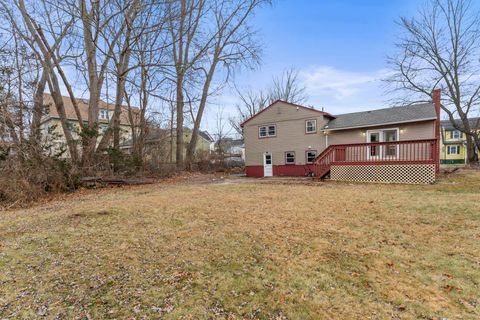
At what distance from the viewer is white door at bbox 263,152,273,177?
18312mm

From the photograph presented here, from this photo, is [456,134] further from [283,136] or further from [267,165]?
[267,165]

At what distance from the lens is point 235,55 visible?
18.7 m

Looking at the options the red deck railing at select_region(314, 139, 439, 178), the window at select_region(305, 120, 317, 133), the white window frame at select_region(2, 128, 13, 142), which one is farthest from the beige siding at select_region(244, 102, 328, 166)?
the white window frame at select_region(2, 128, 13, 142)

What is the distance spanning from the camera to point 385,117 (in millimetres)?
14453

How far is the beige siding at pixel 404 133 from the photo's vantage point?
42.7ft

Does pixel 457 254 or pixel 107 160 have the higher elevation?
pixel 107 160

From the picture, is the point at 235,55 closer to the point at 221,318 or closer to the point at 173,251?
the point at 173,251

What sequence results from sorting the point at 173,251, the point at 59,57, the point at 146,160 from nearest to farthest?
the point at 173,251
the point at 59,57
the point at 146,160

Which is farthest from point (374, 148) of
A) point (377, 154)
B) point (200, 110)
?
point (200, 110)

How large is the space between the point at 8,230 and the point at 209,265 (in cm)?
455

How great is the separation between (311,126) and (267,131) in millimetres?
3359

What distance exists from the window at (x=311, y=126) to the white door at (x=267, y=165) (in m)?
3.35

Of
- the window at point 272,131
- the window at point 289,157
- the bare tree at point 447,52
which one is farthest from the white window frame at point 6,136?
the bare tree at point 447,52

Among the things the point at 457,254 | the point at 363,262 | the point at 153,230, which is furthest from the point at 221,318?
the point at 457,254
